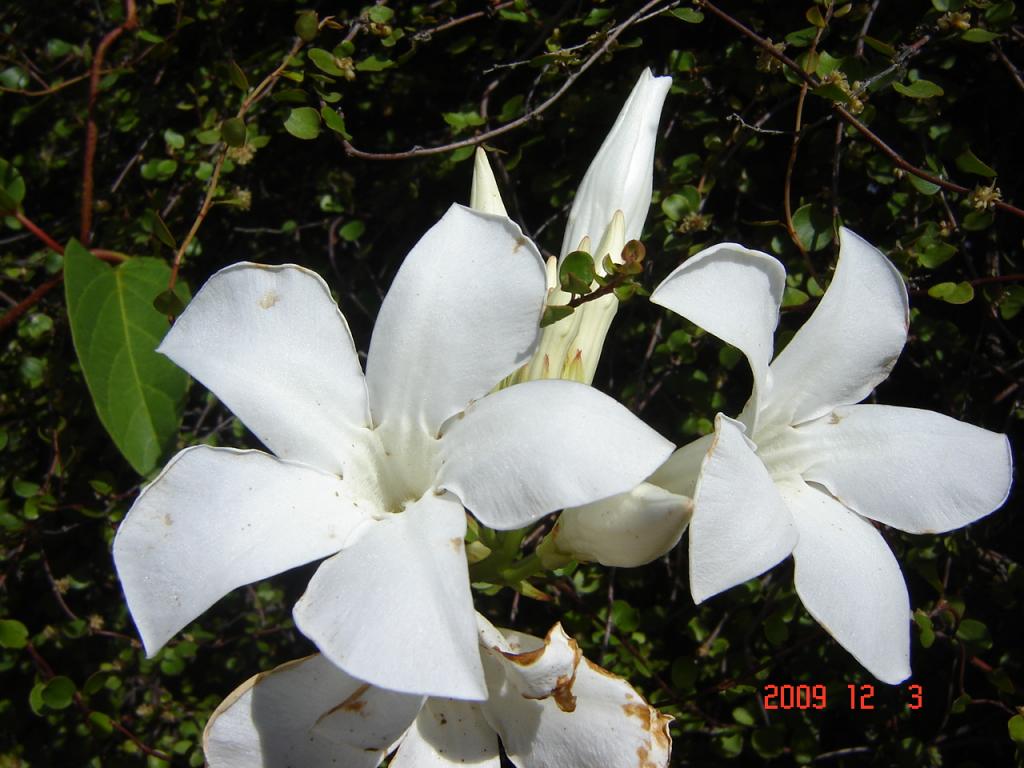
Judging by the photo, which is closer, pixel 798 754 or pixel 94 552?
pixel 798 754

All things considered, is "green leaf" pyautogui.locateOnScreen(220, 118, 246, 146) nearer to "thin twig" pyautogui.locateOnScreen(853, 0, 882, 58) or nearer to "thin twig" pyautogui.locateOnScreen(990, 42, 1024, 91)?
"thin twig" pyautogui.locateOnScreen(853, 0, 882, 58)

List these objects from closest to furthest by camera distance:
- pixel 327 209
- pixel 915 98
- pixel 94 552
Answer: pixel 915 98 → pixel 327 209 → pixel 94 552

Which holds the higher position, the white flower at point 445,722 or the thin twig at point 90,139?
the thin twig at point 90,139

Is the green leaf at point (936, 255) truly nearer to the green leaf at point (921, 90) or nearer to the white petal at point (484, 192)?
the green leaf at point (921, 90)

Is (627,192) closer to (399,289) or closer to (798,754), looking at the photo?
(399,289)

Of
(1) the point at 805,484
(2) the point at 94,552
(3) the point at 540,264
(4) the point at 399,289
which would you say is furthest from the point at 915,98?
(2) the point at 94,552

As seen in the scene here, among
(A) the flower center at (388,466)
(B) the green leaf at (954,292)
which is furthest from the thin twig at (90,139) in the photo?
(B) the green leaf at (954,292)

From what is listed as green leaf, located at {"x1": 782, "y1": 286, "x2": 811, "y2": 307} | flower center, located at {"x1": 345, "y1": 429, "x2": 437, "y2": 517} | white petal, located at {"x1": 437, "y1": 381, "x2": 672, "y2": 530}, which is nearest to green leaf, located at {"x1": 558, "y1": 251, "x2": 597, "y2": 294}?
white petal, located at {"x1": 437, "y1": 381, "x2": 672, "y2": 530}
